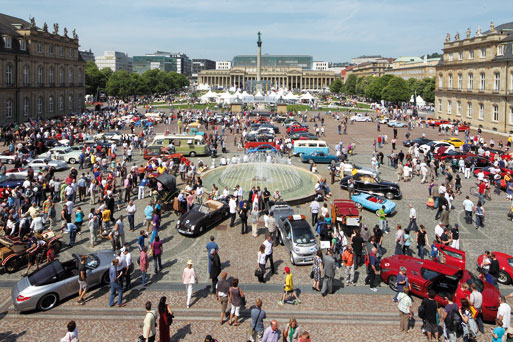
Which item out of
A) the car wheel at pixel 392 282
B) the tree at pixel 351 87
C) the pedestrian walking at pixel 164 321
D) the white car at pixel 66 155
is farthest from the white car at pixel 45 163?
the tree at pixel 351 87

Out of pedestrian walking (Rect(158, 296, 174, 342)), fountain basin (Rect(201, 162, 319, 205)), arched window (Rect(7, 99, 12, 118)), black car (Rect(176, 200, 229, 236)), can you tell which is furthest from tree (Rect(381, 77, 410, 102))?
pedestrian walking (Rect(158, 296, 174, 342))

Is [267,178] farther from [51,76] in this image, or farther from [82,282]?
[51,76]

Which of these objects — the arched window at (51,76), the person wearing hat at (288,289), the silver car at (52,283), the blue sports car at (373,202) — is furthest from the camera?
the arched window at (51,76)

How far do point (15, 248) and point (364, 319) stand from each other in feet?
41.7

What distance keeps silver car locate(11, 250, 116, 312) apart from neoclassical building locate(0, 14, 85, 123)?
50.4 metres

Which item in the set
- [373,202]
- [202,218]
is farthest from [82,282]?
[373,202]

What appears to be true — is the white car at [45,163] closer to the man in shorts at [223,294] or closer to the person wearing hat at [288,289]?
the man in shorts at [223,294]

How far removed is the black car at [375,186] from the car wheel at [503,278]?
33.6 feet

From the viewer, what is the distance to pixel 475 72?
60.8 meters

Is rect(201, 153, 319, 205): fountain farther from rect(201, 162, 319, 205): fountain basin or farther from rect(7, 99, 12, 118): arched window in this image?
rect(7, 99, 12, 118): arched window

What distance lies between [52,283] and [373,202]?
16001mm

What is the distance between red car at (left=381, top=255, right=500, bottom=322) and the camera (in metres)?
11.7

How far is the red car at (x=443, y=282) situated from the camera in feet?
38.3

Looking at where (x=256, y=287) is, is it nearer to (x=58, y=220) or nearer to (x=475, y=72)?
(x=58, y=220)
